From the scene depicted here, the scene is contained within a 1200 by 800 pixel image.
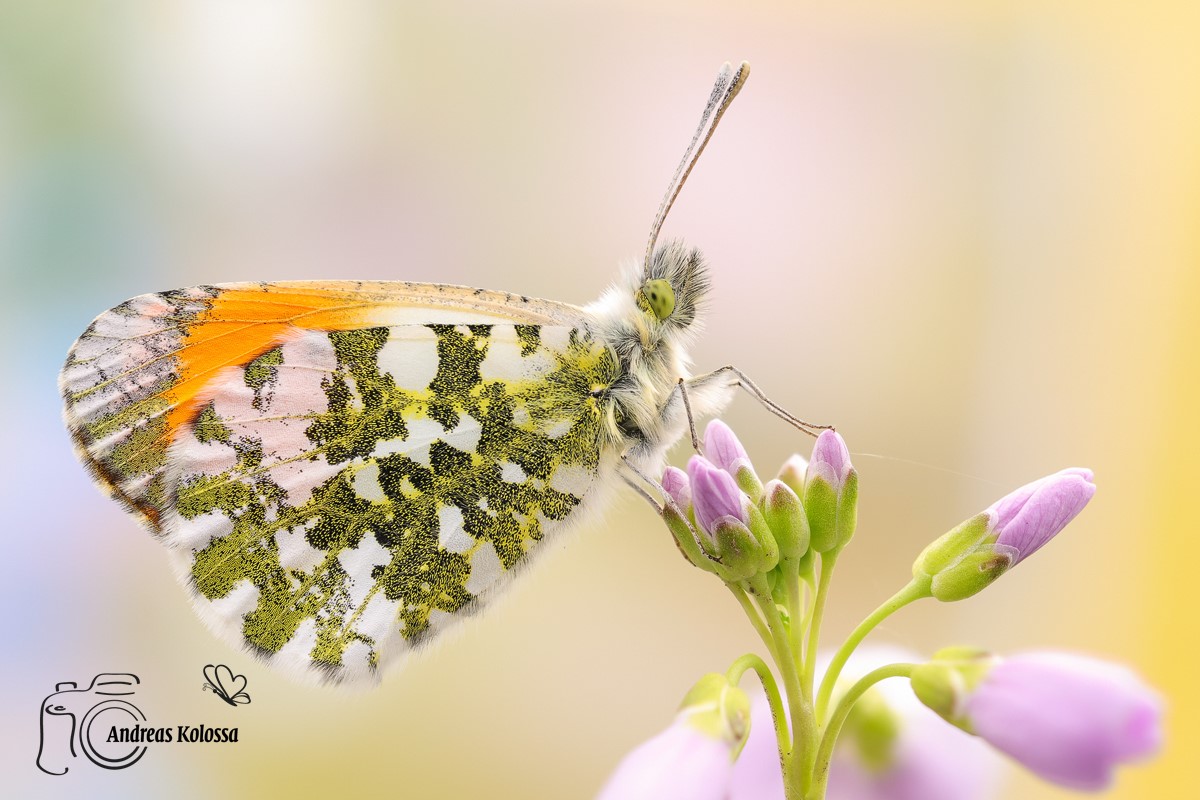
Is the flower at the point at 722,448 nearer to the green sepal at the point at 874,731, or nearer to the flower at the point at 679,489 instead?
the flower at the point at 679,489

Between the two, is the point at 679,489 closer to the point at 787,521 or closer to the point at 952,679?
the point at 787,521

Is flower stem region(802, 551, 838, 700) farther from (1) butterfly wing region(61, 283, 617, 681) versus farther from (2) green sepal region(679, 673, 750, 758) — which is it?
(1) butterfly wing region(61, 283, 617, 681)

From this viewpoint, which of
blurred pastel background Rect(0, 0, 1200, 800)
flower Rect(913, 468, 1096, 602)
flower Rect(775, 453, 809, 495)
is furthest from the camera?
blurred pastel background Rect(0, 0, 1200, 800)

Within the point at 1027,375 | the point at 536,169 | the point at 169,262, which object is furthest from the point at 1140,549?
the point at 169,262

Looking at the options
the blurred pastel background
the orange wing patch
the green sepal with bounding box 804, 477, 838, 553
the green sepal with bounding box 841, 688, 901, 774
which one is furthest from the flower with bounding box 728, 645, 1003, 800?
the blurred pastel background

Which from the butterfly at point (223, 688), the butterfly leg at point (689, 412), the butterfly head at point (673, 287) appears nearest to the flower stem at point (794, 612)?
the butterfly leg at point (689, 412)
